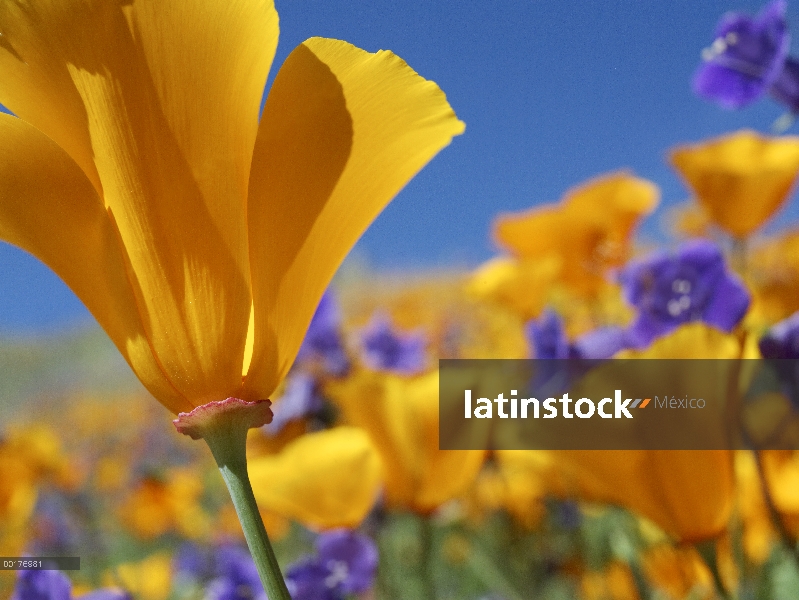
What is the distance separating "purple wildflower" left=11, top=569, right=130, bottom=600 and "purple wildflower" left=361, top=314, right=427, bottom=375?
0.64 metres

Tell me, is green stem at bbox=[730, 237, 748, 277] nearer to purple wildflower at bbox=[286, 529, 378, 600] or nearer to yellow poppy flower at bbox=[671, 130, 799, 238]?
yellow poppy flower at bbox=[671, 130, 799, 238]

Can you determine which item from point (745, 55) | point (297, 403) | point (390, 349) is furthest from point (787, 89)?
point (390, 349)

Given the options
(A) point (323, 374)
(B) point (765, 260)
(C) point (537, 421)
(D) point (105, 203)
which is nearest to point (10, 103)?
(D) point (105, 203)

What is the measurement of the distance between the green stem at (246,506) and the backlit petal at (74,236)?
29 mm

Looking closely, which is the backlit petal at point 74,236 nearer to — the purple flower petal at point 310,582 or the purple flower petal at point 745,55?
the purple flower petal at point 310,582

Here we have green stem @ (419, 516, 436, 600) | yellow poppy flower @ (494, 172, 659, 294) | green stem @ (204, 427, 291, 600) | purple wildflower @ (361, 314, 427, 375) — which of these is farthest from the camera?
purple wildflower @ (361, 314, 427, 375)

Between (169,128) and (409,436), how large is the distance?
0.36 m

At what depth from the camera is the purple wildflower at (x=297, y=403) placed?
872 millimetres

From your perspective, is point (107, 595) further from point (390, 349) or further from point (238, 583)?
point (390, 349)

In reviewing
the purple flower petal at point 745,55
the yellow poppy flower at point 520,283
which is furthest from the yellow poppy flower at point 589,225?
the purple flower petal at point 745,55

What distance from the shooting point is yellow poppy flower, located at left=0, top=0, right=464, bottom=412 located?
0.28 m

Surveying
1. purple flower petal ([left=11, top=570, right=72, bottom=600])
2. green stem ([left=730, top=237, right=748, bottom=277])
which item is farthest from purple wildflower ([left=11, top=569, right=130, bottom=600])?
green stem ([left=730, top=237, right=748, bottom=277])

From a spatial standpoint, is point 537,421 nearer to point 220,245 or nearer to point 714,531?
point 714,531

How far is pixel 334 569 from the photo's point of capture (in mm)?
611
